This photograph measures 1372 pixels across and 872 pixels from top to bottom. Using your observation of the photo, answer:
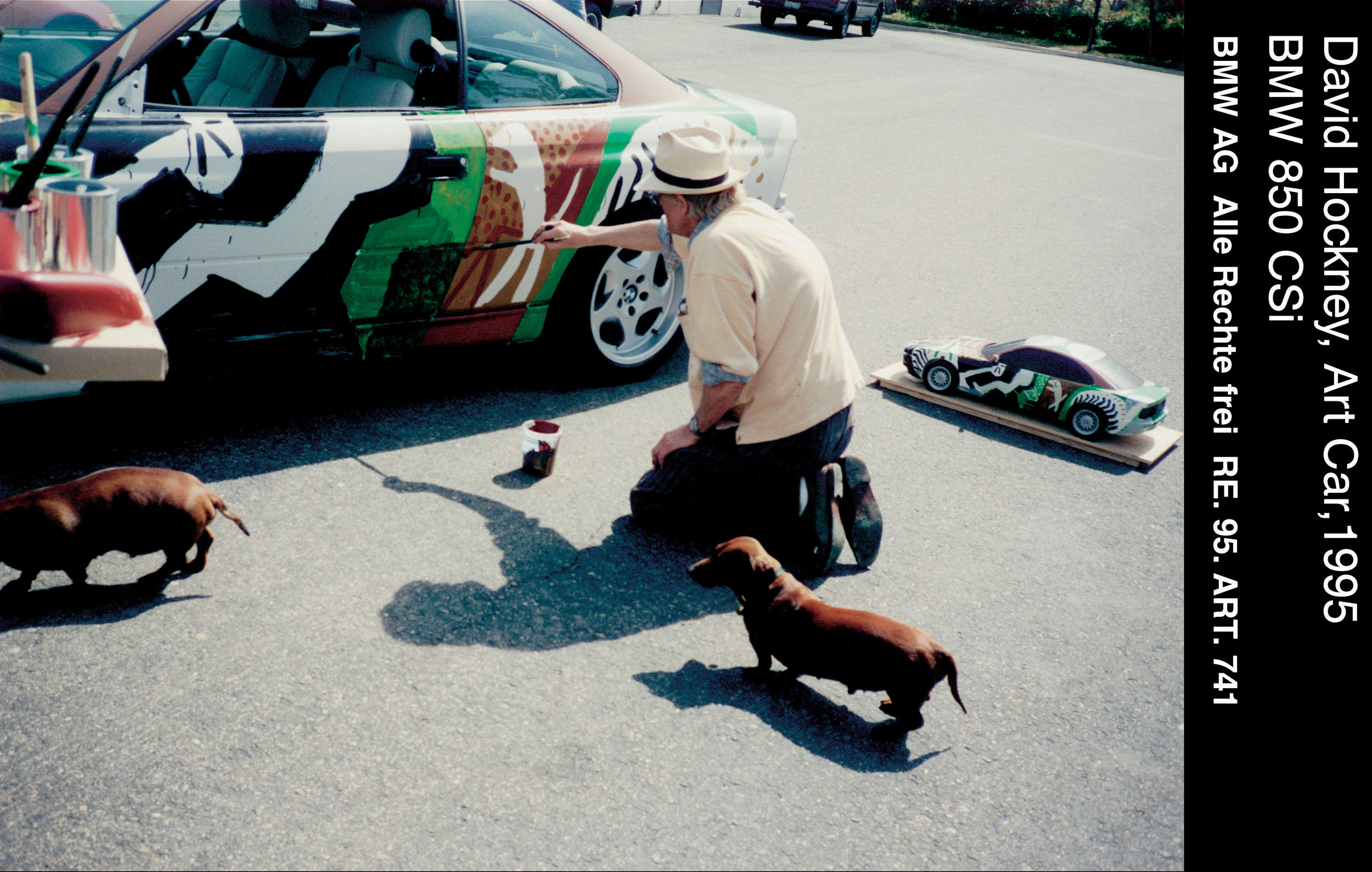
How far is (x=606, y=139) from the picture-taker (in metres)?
4.22

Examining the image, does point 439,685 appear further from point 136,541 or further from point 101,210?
point 101,210

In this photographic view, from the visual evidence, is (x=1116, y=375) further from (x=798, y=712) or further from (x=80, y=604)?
(x=80, y=604)

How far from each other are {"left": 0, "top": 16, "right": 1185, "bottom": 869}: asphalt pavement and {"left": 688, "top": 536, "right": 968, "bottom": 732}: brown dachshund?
0.49ft

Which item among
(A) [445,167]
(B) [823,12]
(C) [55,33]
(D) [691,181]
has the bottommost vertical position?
(A) [445,167]

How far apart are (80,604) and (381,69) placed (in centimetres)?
231

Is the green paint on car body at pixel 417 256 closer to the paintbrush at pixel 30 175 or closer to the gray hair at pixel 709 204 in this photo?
the gray hair at pixel 709 204

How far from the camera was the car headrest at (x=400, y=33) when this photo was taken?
405 cm

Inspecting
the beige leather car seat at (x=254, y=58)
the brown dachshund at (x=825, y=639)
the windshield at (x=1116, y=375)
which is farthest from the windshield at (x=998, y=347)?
the beige leather car seat at (x=254, y=58)

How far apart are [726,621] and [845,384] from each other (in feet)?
3.00

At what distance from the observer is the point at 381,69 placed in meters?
4.13

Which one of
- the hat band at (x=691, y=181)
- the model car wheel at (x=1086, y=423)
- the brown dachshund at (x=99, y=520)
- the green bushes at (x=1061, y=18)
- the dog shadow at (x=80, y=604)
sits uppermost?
the green bushes at (x=1061, y=18)

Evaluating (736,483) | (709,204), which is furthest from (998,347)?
(709,204)

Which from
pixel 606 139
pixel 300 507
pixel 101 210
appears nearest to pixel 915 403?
pixel 606 139

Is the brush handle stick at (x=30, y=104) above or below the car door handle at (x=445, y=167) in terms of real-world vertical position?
above
